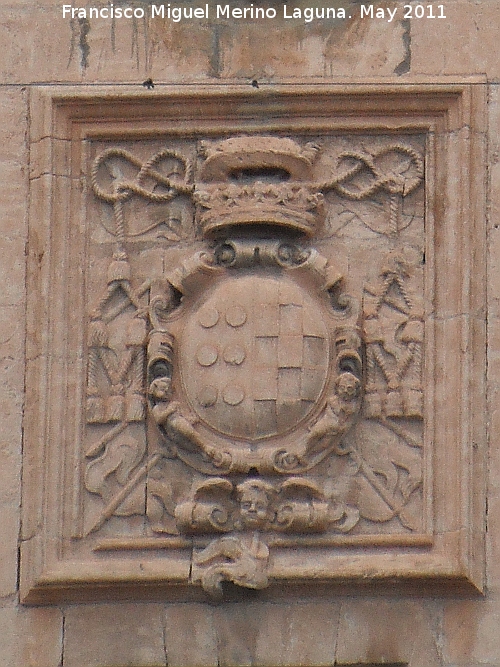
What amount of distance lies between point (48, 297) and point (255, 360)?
875 millimetres

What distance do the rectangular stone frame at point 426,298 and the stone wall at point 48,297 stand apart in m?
0.05

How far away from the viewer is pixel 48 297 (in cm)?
1017

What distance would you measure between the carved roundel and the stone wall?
65 centimetres

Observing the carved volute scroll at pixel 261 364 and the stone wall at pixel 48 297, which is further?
the carved volute scroll at pixel 261 364

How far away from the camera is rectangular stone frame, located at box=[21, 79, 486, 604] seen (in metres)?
9.86

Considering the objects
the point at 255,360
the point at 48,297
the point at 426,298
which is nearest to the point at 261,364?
the point at 255,360

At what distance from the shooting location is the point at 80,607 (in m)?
9.91

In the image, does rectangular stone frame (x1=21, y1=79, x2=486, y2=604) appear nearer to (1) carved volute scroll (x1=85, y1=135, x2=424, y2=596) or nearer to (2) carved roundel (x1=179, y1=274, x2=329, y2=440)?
(1) carved volute scroll (x1=85, y1=135, x2=424, y2=596)

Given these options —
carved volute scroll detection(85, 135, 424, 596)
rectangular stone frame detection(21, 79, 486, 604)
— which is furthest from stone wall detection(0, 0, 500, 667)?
carved volute scroll detection(85, 135, 424, 596)

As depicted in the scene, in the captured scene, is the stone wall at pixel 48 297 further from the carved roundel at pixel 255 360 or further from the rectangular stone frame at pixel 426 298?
the carved roundel at pixel 255 360

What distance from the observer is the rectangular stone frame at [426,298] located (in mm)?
9859

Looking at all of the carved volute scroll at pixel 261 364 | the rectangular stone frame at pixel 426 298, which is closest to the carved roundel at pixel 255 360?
the carved volute scroll at pixel 261 364

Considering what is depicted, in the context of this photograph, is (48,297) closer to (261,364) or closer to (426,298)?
(261,364)

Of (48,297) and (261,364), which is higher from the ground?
(48,297)
